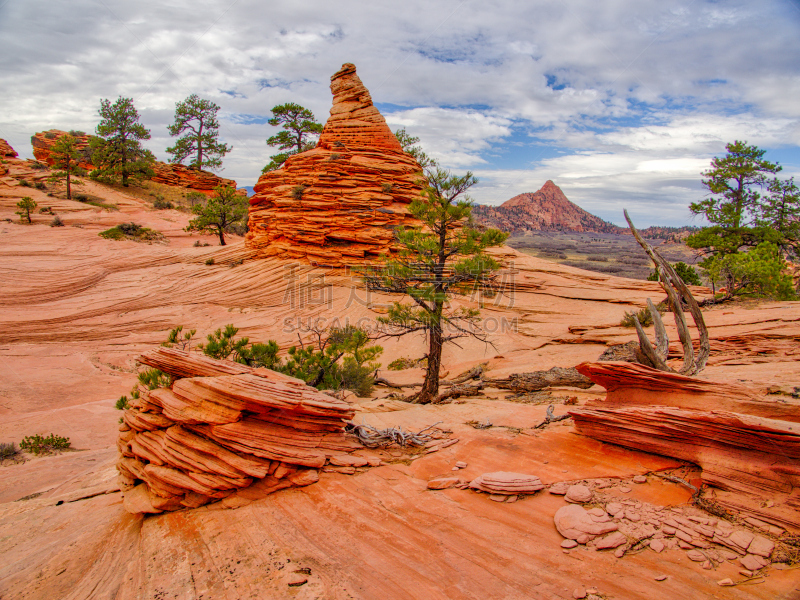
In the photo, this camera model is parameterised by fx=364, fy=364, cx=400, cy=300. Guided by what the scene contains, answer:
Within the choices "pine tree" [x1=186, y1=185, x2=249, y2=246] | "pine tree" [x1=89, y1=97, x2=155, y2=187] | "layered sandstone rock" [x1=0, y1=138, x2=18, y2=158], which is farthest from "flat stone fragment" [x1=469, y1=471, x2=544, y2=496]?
"layered sandstone rock" [x1=0, y1=138, x2=18, y2=158]

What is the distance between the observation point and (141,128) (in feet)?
130

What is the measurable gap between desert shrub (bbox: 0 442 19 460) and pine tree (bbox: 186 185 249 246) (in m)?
21.2

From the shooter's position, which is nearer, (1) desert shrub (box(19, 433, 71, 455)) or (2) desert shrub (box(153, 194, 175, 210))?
(1) desert shrub (box(19, 433, 71, 455))

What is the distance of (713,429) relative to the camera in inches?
164

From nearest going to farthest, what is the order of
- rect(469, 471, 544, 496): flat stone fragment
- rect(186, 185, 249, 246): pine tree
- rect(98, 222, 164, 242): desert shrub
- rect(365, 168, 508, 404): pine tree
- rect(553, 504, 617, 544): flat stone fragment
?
rect(553, 504, 617, 544): flat stone fragment, rect(469, 471, 544, 496): flat stone fragment, rect(365, 168, 508, 404): pine tree, rect(98, 222, 164, 242): desert shrub, rect(186, 185, 249, 246): pine tree

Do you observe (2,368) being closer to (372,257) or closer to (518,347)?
(372,257)

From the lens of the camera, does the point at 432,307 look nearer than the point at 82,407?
Yes

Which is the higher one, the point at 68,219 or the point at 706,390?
the point at 68,219

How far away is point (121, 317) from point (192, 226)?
38.1ft

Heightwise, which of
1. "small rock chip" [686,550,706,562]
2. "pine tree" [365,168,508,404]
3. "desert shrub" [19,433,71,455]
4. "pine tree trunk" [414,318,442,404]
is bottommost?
"desert shrub" [19,433,71,455]

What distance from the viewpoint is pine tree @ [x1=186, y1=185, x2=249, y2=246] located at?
27.2 m

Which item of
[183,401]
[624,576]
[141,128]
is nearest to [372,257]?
[183,401]

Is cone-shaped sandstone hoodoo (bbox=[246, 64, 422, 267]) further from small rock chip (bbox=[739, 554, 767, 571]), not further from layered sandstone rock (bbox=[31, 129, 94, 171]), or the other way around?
layered sandstone rock (bbox=[31, 129, 94, 171])

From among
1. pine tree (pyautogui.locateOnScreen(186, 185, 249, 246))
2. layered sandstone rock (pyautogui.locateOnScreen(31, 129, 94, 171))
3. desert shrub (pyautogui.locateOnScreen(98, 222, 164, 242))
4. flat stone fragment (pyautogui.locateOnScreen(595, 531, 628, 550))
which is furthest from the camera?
layered sandstone rock (pyautogui.locateOnScreen(31, 129, 94, 171))
